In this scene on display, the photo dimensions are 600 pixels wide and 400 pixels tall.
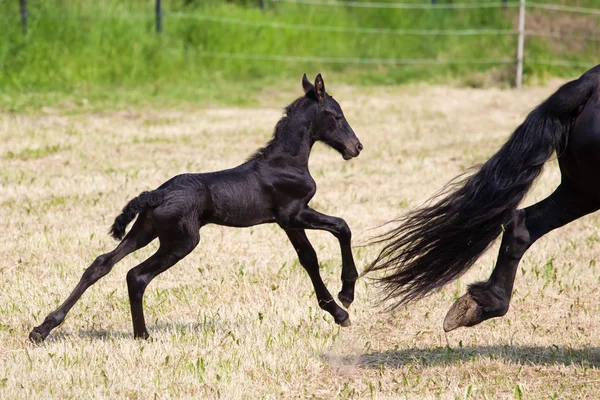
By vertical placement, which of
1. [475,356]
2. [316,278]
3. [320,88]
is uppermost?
[320,88]

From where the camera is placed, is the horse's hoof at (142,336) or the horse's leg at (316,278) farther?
the horse's leg at (316,278)

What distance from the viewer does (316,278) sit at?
5406 millimetres

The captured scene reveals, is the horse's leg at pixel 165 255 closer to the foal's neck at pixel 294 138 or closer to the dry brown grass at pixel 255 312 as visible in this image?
the dry brown grass at pixel 255 312

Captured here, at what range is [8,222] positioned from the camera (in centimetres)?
787

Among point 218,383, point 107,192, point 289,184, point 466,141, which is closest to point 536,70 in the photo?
point 466,141

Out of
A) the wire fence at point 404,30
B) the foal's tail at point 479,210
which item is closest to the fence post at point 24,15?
the wire fence at point 404,30

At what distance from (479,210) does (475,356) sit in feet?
2.50

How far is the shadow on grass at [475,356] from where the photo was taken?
4.90 metres

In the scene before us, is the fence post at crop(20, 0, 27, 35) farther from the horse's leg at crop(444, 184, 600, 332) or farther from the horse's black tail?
the horse's leg at crop(444, 184, 600, 332)

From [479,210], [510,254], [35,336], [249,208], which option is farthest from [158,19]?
[510,254]

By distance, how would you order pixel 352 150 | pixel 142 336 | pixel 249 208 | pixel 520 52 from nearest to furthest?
pixel 142 336 < pixel 249 208 < pixel 352 150 < pixel 520 52

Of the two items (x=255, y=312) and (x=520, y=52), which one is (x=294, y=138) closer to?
(x=255, y=312)

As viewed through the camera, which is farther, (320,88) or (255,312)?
(255,312)

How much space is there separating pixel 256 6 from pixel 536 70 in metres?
5.66
